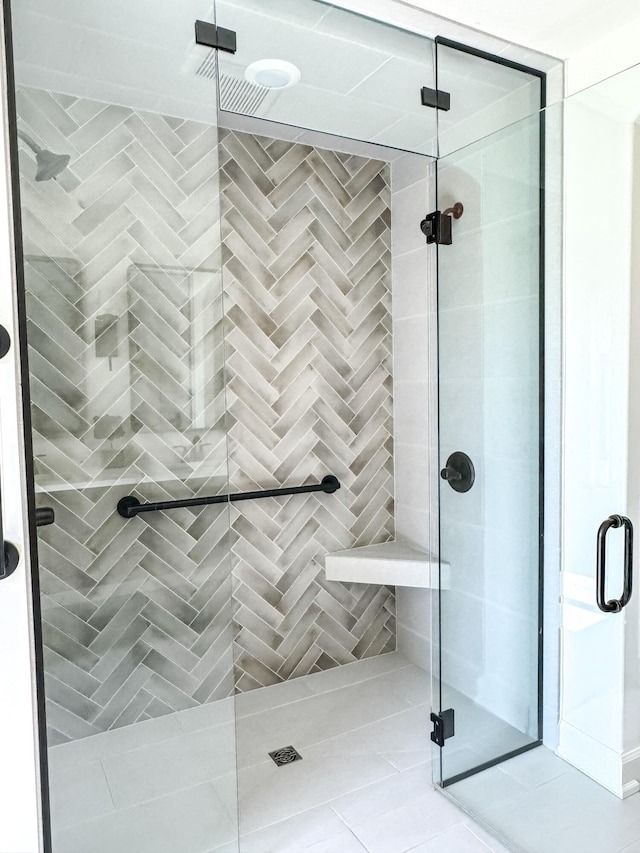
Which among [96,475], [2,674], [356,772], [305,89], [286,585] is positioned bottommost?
[356,772]

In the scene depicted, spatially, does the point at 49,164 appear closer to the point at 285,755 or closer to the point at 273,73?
the point at 273,73

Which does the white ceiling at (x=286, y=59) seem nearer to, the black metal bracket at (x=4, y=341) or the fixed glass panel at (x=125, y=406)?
the fixed glass panel at (x=125, y=406)

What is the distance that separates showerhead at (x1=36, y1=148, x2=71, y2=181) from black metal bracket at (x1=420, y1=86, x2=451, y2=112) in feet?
3.95

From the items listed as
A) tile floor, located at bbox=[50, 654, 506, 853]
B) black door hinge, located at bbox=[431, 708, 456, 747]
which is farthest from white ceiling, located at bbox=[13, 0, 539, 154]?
black door hinge, located at bbox=[431, 708, 456, 747]

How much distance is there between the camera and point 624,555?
153 cm

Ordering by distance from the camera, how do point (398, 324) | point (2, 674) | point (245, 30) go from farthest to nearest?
point (398, 324) → point (245, 30) → point (2, 674)

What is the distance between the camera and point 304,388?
2.73 m

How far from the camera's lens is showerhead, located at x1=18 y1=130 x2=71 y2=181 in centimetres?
130

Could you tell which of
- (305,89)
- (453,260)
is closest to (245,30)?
(305,89)

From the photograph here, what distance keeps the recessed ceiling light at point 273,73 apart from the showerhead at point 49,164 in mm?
653

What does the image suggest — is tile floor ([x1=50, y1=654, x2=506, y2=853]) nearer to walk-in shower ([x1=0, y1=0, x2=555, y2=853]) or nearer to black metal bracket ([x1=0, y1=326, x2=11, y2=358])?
walk-in shower ([x1=0, y1=0, x2=555, y2=853])

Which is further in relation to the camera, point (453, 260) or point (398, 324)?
point (398, 324)

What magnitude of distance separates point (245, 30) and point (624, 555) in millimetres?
1731

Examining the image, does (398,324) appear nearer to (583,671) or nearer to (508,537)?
(508,537)
